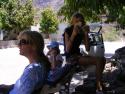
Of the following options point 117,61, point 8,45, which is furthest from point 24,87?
point 8,45

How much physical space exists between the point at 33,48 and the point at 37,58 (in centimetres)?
11

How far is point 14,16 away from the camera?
54.2 meters

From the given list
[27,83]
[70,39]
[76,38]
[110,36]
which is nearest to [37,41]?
[27,83]

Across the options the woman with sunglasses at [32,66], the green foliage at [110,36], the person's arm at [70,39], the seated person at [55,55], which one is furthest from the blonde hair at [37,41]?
the green foliage at [110,36]

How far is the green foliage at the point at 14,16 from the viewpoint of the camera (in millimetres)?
53438

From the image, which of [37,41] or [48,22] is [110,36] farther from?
[37,41]

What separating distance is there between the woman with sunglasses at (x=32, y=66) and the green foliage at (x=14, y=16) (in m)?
48.8

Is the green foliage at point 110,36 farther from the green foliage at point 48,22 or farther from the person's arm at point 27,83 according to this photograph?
the person's arm at point 27,83

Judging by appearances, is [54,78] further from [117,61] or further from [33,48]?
[117,61]

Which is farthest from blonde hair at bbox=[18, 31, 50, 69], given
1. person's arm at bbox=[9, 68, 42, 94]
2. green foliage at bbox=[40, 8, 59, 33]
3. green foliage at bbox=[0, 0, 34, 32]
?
green foliage at bbox=[40, 8, 59, 33]

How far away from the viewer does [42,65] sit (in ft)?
15.2

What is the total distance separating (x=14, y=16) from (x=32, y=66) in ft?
165

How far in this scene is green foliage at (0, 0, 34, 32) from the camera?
175ft

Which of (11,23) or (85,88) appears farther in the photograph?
(11,23)
